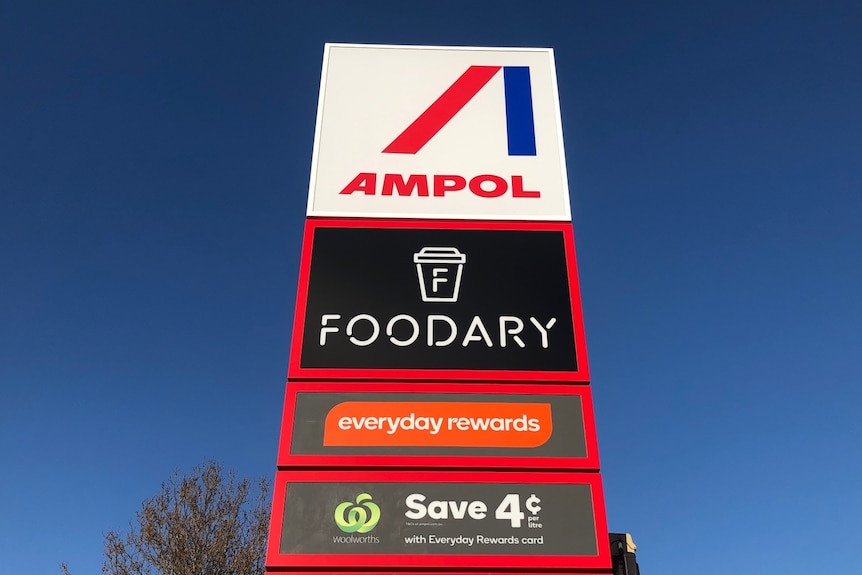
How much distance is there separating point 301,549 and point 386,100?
3.48 metres

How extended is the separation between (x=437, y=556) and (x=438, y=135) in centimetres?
311

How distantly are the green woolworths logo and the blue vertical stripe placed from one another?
2820mm

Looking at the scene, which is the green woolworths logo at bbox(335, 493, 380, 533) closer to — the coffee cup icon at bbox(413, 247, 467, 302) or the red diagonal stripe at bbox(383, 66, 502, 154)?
the coffee cup icon at bbox(413, 247, 467, 302)

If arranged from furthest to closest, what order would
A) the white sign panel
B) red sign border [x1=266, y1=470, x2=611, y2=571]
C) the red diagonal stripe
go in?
the red diagonal stripe
the white sign panel
red sign border [x1=266, y1=470, x2=611, y2=571]

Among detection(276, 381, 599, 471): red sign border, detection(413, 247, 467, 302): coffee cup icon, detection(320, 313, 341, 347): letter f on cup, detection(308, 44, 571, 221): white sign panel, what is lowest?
detection(276, 381, 599, 471): red sign border

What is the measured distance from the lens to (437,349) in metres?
4.27

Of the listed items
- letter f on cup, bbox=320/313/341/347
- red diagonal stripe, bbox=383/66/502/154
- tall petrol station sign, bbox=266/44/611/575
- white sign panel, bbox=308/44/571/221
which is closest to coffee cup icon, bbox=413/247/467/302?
tall petrol station sign, bbox=266/44/611/575

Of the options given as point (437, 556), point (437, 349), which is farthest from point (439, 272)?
point (437, 556)

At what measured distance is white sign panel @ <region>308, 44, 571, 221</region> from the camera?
5010 millimetres

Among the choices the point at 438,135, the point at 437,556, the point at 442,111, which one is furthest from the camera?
the point at 442,111

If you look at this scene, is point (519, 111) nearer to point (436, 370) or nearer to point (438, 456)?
point (436, 370)

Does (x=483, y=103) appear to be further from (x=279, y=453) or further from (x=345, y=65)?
(x=279, y=453)

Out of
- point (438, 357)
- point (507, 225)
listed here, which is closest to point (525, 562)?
point (438, 357)

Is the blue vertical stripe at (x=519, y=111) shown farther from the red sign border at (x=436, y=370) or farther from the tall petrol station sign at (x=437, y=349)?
the red sign border at (x=436, y=370)
